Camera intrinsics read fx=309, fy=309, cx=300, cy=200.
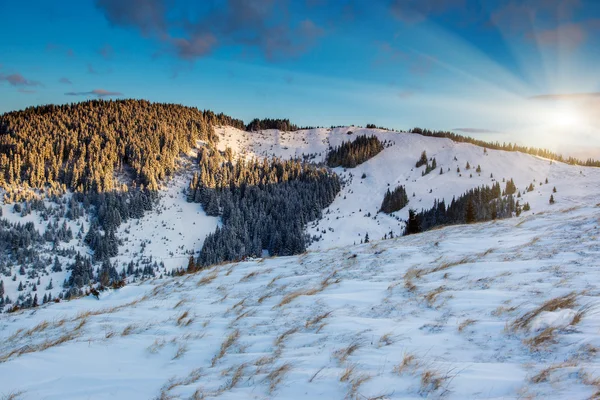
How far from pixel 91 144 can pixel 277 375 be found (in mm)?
164671

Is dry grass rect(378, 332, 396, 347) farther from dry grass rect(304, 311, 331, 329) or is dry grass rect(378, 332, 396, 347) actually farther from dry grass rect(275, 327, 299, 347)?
dry grass rect(275, 327, 299, 347)

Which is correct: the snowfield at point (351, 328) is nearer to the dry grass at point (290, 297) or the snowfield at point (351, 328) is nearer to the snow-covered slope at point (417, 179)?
the dry grass at point (290, 297)

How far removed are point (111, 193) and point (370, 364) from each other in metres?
137

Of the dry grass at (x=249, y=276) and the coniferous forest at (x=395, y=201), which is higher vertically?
the dry grass at (x=249, y=276)

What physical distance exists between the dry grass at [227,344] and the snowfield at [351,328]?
0.03 m

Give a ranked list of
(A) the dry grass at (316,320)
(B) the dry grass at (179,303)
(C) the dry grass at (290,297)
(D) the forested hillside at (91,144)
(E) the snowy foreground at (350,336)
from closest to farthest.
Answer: (E) the snowy foreground at (350,336), (A) the dry grass at (316,320), (C) the dry grass at (290,297), (B) the dry grass at (179,303), (D) the forested hillside at (91,144)

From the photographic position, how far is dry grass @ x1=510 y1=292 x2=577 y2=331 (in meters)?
4.91

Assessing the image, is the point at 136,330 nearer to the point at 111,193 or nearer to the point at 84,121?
the point at 111,193

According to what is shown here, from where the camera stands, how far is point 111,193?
392ft

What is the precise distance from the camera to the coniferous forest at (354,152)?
17225 centimetres

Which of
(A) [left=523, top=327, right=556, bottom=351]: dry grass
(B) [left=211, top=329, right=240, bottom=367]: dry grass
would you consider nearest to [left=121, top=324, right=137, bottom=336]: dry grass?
(B) [left=211, top=329, right=240, bottom=367]: dry grass

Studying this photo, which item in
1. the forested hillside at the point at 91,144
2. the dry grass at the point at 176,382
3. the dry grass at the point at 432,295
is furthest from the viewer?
the forested hillside at the point at 91,144

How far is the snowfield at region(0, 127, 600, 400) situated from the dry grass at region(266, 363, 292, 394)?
0.03 meters

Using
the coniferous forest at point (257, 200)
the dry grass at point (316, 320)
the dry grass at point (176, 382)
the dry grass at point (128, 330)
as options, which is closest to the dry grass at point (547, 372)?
the dry grass at point (316, 320)
